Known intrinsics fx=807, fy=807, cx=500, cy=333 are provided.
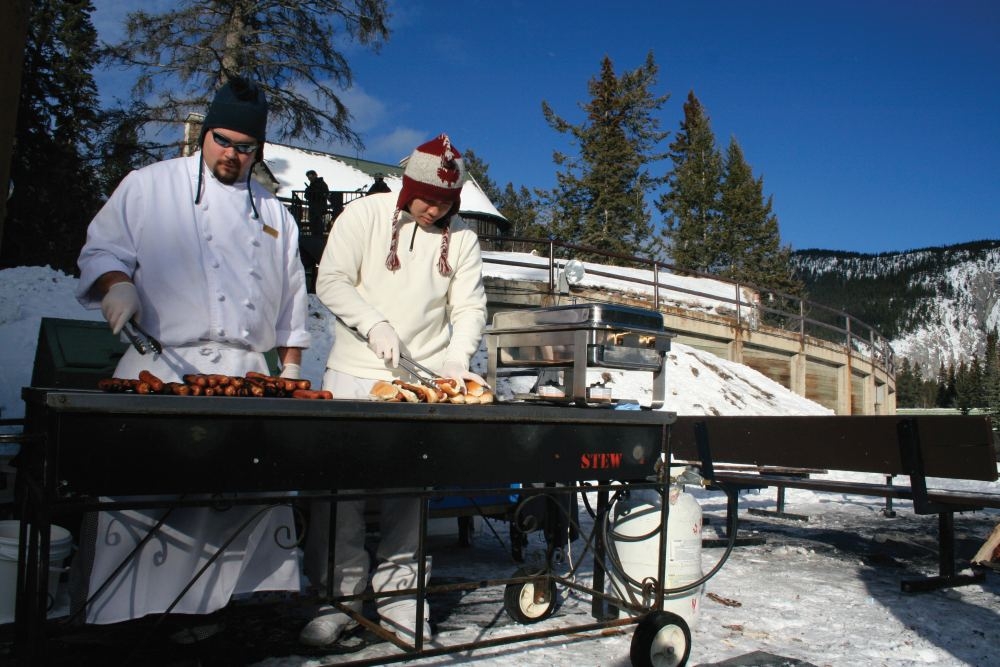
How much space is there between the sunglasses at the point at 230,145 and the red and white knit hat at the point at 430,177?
0.65 meters

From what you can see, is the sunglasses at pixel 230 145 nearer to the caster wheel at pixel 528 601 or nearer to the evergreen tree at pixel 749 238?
the caster wheel at pixel 528 601

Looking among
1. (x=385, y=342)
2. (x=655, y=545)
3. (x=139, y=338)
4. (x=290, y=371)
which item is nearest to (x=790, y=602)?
(x=655, y=545)

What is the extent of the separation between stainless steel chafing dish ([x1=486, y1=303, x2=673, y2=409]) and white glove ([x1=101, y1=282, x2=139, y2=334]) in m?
1.64

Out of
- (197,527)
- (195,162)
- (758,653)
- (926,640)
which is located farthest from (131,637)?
(926,640)

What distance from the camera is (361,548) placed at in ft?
11.0

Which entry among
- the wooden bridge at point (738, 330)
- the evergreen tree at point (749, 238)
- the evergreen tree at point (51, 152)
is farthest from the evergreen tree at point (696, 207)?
the evergreen tree at point (51, 152)

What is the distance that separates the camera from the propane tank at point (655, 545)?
3461 mm

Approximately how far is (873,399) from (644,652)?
26.0 metres

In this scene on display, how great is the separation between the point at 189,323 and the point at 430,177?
44.9 inches

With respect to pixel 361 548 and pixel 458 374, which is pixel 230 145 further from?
pixel 361 548

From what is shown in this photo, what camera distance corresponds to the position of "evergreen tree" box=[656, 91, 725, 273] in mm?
50562

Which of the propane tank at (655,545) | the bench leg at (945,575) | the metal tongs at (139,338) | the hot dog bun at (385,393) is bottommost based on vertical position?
the bench leg at (945,575)

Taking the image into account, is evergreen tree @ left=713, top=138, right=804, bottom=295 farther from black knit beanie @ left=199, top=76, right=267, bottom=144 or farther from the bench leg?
black knit beanie @ left=199, top=76, right=267, bottom=144

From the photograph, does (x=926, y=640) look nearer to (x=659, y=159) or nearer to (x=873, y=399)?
(x=873, y=399)
